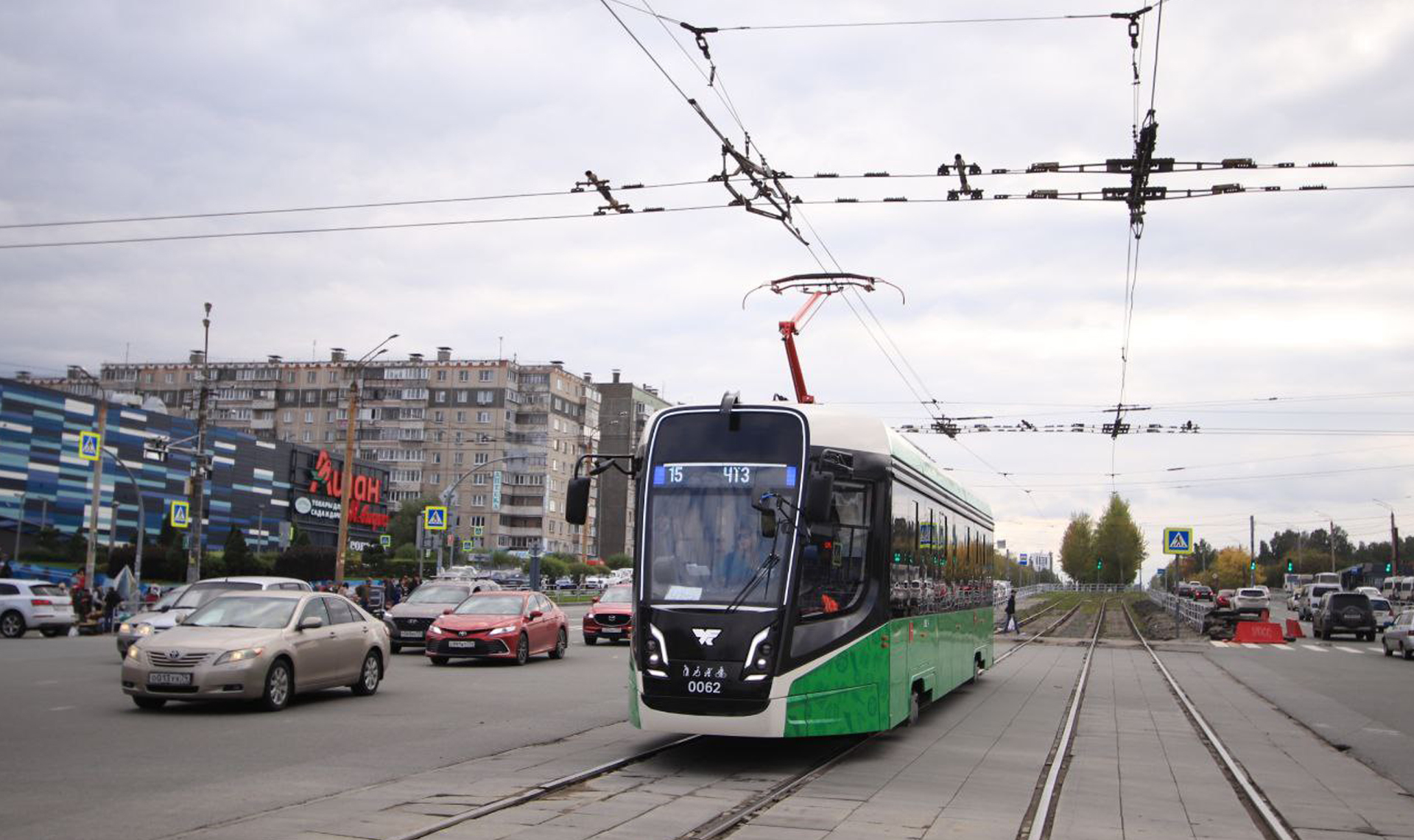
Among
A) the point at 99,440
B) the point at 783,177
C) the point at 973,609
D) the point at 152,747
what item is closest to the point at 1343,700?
the point at 973,609

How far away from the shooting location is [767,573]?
35.8 ft

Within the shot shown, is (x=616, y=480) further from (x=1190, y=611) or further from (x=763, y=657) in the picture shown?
(x=763, y=657)

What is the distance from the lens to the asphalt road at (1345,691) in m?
14.9

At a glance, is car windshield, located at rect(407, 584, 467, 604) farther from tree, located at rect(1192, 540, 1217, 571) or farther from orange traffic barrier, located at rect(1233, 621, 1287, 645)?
tree, located at rect(1192, 540, 1217, 571)

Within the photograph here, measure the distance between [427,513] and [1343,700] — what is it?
133ft

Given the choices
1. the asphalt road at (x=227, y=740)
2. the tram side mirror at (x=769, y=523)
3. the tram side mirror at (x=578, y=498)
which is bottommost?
the asphalt road at (x=227, y=740)

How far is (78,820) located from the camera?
8.21 metres

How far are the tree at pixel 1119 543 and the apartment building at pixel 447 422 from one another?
174ft

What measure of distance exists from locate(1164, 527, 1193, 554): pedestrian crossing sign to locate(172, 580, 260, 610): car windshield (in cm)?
2992

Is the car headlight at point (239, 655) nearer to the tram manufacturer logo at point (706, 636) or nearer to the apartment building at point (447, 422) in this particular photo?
the tram manufacturer logo at point (706, 636)

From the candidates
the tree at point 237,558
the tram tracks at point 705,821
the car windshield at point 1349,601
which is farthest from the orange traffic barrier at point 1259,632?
the tree at point 237,558

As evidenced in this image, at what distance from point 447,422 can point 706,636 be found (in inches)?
4752

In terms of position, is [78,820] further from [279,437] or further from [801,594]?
[279,437]

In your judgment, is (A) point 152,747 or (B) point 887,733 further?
(B) point 887,733
